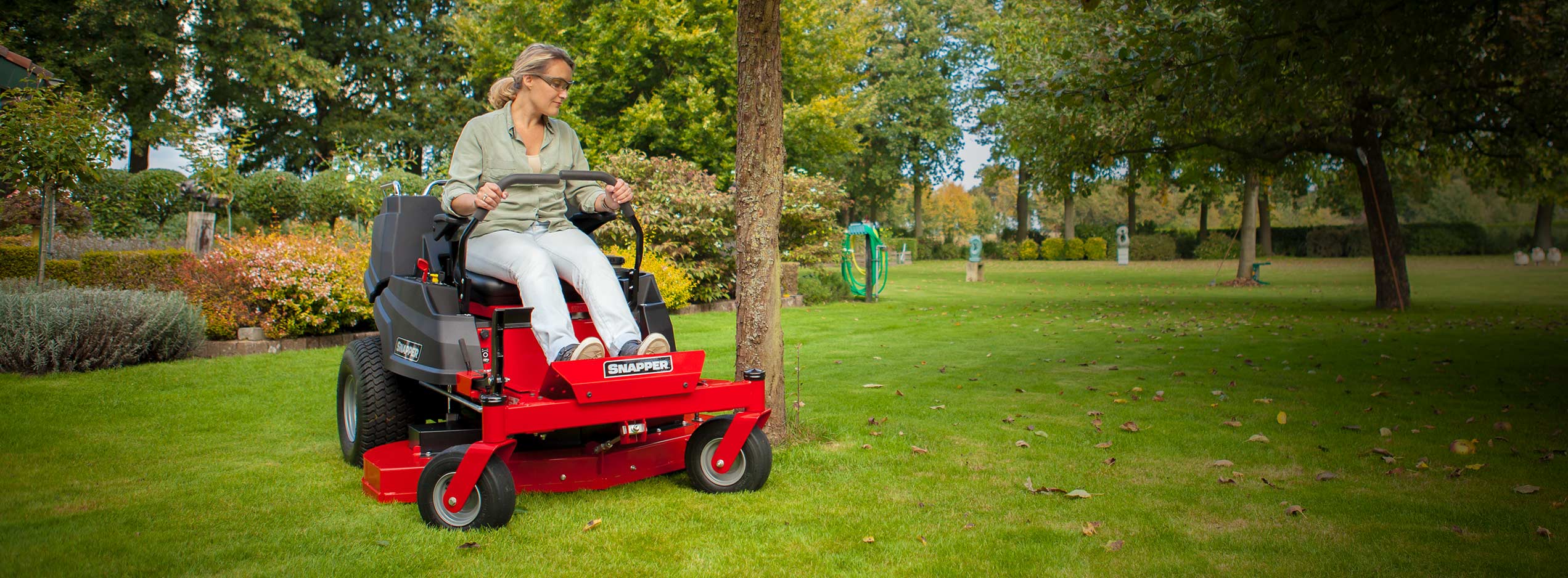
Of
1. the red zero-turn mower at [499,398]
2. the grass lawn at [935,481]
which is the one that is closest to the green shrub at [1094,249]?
the grass lawn at [935,481]

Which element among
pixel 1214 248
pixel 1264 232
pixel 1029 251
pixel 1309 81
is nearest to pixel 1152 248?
pixel 1214 248

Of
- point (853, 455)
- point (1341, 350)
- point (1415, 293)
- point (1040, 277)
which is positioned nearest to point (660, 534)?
point (853, 455)

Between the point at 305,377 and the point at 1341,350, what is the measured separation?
32.0ft

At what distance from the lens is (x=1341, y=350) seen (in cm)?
990

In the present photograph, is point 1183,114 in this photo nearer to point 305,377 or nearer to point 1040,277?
point 305,377

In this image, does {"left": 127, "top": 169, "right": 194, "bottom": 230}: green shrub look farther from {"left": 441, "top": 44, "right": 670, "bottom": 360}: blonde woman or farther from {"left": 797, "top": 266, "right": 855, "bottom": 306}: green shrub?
{"left": 441, "top": 44, "right": 670, "bottom": 360}: blonde woman

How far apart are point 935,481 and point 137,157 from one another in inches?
1198

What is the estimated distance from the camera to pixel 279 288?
9.30 metres

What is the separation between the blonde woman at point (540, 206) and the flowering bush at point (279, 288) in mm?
5764

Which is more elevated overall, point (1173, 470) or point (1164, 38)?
point (1164, 38)

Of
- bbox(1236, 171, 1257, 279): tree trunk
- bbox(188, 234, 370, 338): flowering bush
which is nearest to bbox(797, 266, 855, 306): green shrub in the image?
bbox(188, 234, 370, 338): flowering bush

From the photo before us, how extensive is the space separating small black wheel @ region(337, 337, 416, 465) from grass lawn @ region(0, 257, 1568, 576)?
233 millimetres

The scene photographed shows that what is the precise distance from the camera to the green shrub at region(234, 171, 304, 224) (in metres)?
21.3

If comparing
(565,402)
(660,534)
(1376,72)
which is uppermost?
(1376,72)
